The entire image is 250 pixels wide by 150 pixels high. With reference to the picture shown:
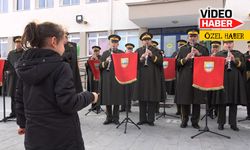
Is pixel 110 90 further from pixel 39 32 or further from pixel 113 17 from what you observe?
pixel 113 17

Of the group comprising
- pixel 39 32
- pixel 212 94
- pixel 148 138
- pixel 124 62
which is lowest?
pixel 148 138

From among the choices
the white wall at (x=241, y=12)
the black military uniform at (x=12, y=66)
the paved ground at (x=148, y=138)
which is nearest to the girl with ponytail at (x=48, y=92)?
the paved ground at (x=148, y=138)

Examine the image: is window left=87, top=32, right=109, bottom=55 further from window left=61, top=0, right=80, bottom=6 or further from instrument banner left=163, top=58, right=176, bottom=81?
instrument banner left=163, top=58, right=176, bottom=81

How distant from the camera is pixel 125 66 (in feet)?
Result: 22.3

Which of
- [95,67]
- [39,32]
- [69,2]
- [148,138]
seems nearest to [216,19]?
[148,138]

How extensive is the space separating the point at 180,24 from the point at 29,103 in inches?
643

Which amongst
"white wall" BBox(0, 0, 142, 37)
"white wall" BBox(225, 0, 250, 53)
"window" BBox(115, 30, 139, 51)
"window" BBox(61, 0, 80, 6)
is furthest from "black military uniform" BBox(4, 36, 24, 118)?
"window" BBox(61, 0, 80, 6)

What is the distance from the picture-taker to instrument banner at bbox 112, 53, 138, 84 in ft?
22.1

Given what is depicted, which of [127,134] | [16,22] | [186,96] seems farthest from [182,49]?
[16,22]

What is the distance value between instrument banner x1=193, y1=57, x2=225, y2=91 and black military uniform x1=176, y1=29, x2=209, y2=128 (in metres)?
0.56

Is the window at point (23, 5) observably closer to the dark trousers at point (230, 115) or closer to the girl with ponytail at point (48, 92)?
the dark trousers at point (230, 115)

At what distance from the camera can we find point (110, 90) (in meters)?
7.50

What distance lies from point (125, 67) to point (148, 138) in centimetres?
162

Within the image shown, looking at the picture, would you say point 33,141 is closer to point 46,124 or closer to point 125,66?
point 46,124
